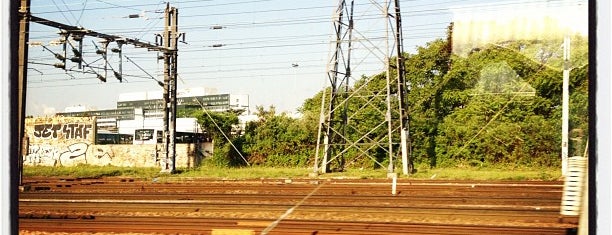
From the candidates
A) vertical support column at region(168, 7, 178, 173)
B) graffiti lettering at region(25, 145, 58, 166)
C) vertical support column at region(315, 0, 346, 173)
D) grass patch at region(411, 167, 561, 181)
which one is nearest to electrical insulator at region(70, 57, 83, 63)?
graffiti lettering at region(25, 145, 58, 166)

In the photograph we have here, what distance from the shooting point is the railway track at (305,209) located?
12.7ft

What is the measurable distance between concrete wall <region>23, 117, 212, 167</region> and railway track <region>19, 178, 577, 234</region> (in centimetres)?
54

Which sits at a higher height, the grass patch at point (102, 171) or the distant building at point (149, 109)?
the distant building at point (149, 109)

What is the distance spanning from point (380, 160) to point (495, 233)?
5565mm

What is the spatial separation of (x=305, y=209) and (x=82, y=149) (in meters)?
5.21

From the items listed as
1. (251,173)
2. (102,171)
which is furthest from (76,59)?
(251,173)

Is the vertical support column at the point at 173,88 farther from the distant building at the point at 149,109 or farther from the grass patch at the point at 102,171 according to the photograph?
the grass patch at the point at 102,171

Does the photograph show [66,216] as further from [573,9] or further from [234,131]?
[234,131]

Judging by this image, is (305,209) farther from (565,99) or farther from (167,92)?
(167,92)

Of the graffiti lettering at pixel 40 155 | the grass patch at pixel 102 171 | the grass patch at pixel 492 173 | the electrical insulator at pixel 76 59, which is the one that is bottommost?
the grass patch at pixel 102 171

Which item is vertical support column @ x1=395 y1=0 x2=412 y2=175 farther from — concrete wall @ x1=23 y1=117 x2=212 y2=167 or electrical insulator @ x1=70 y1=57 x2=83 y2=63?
electrical insulator @ x1=70 y1=57 x2=83 y2=63

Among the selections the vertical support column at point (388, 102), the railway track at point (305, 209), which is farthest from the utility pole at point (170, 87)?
the vertical support column at point (388, 102)

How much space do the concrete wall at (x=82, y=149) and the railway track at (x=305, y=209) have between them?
54 centimetres

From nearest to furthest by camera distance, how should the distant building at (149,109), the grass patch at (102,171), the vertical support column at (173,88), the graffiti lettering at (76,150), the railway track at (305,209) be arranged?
Answer: the railway track at (305,209), the distant building at (149,109), the graffiti lettering at (76,150), the grass patch at (102,171), the vertical support column at (173,88)
